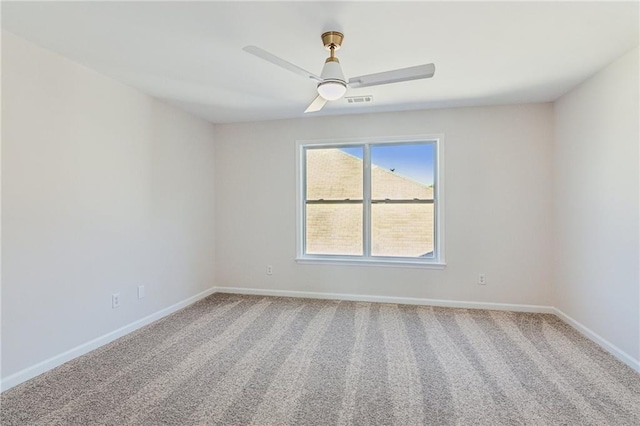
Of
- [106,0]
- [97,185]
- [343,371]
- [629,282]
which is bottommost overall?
[343,371]

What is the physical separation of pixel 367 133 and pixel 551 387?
3072 mm

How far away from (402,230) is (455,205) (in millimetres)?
706

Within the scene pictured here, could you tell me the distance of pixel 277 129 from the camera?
168 inches

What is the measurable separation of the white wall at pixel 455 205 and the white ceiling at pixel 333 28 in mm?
625

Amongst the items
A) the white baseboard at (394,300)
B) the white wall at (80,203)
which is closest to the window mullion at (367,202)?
the white baseboard at (394,300)

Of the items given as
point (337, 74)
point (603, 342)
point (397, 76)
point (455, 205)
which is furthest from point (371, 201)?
point (603, 342)

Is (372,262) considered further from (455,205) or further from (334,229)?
(455,205)

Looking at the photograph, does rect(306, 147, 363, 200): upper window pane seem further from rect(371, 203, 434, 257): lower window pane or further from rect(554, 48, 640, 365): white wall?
rect(554, 48, 640, 365): white wall

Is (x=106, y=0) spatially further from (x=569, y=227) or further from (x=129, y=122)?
(x=569, y=227)

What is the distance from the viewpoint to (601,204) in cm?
271

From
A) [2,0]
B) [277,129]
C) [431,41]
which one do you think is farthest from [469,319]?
[2,0]

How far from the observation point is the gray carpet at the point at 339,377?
1.85 meters

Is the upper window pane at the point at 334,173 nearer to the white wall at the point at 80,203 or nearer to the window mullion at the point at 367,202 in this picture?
the window mullion at the point at 367,202

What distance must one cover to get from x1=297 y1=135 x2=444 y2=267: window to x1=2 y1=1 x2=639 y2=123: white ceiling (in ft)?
3.38
